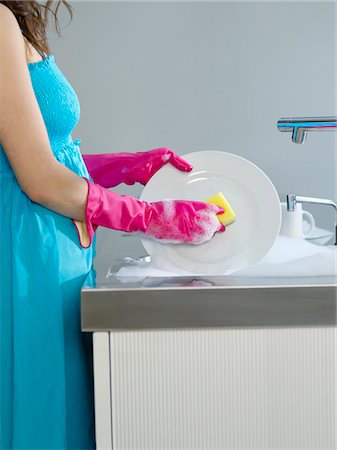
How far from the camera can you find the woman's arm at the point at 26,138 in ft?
3.24

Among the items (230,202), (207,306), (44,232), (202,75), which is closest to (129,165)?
(230,202)

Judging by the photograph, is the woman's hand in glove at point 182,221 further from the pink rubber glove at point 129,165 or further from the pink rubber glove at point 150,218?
the pink rubber glove at point 129,165

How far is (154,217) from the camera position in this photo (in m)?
1.11

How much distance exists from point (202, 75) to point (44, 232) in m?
2.21

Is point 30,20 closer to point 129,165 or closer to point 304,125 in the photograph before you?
point 129,165

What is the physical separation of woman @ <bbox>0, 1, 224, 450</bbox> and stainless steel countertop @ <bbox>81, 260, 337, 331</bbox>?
0.12m

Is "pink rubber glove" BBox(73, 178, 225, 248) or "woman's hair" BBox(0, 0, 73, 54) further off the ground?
"woman's hair" BBox(0, 0, 73, 54)

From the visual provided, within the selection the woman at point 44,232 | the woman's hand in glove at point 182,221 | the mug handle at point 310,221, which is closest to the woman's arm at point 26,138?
the woman at point 44,232

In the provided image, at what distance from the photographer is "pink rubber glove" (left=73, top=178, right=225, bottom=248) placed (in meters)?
1.05

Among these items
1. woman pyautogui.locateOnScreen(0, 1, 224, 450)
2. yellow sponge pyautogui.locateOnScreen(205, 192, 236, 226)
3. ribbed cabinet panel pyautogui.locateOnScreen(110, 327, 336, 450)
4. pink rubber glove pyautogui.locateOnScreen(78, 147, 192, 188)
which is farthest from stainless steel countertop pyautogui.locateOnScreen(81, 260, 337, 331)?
pink rubber glove pyautogui.locateOnScreen(78, 147, 192, 188)

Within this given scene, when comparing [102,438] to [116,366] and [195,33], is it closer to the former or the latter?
[116,366]

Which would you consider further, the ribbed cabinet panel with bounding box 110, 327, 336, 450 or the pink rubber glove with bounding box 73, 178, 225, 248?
the pink rubber glove with bounding box 73, 178, 225, 248

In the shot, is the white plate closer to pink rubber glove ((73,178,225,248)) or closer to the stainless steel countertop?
pink rubber glove ((73,178,225,248))

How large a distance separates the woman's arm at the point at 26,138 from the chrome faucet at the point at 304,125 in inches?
19.1
